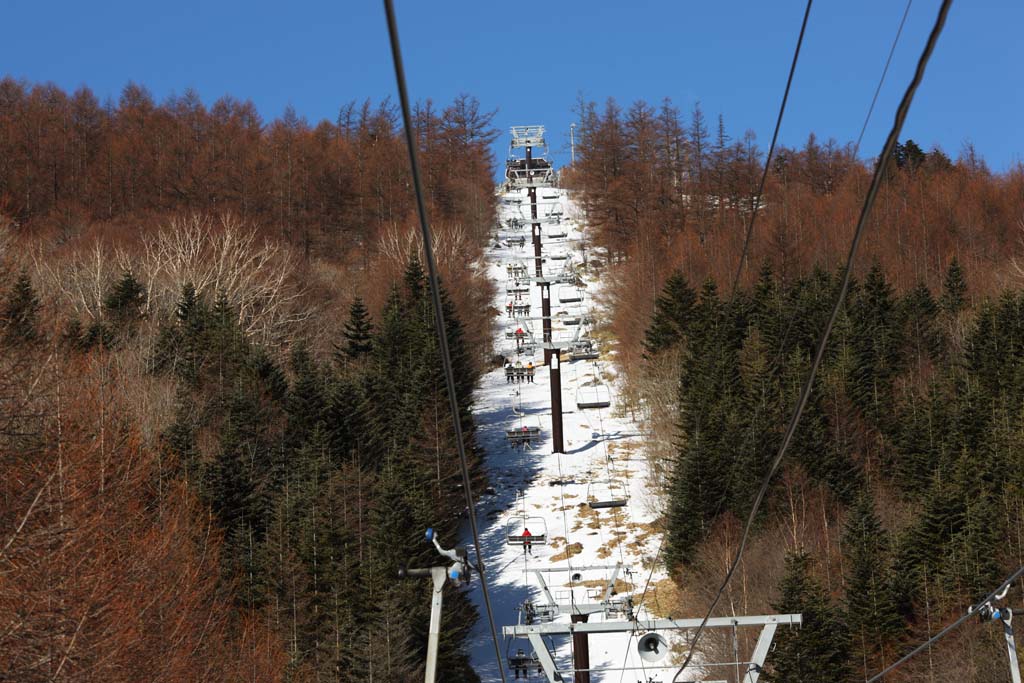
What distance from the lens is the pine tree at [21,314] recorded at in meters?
26.9

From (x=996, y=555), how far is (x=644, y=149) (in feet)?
233

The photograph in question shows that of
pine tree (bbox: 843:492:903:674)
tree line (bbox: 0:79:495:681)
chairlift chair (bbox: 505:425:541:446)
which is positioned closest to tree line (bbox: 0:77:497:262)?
tree line (bbox: 0:79:495:681)

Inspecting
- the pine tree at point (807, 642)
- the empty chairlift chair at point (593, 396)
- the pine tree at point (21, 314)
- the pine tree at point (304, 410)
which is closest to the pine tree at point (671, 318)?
the empty chairlift chair at point (593, 396)

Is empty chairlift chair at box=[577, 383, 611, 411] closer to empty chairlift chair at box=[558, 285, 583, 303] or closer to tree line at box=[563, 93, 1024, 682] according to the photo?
tree line at box=[563, 93, 1024, 682]

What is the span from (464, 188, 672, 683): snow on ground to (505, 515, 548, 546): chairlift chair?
0.10 metres

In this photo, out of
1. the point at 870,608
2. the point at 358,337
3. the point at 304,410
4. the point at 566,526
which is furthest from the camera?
the point at 358,337

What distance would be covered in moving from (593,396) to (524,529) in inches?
623

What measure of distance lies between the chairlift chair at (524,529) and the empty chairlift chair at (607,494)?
1849 millimetres

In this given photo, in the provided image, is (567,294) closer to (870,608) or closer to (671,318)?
(671,318)

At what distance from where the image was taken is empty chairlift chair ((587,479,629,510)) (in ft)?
123

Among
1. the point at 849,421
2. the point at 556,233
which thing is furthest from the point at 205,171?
the point at 849,421

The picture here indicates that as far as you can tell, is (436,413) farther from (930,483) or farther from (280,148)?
(280,148)

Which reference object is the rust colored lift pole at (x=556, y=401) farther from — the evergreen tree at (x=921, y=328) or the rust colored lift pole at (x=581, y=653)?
the rust colored lift pole at (x=581, y=653)

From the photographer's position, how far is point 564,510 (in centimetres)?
3825
